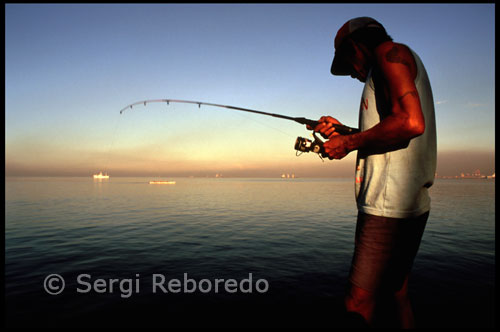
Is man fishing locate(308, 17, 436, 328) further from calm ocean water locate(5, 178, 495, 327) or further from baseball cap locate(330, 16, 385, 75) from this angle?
calm ocean water locate(5, 178, 495, 327)

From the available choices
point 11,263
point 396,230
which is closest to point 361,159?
point 396,230

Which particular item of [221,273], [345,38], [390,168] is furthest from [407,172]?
[221,273]

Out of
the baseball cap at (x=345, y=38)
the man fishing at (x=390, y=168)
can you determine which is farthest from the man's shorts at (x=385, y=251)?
the baseball cap at (x=345, y=38)

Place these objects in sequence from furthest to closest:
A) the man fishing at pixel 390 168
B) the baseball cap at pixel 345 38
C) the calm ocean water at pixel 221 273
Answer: the calm ocean water at pixel 221 273 < the baseball cap at pixel 345 38 < the man fishing at pixel 390 168

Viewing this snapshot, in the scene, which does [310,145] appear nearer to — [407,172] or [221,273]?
[407,172]

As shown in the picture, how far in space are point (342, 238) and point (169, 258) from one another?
8755mm

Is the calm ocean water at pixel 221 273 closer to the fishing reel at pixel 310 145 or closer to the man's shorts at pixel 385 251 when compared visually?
the man's shorts at pixel 385 251

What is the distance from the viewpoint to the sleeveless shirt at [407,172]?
Result: 204 centimetres

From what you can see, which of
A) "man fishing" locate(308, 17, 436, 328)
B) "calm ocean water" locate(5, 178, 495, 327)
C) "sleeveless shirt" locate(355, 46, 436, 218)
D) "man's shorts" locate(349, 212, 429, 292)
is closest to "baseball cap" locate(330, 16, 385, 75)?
"man fishing" locate(308, 17, 436, 328)

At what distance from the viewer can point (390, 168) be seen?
2.09 meters

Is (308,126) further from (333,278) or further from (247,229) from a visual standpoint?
(247,229)

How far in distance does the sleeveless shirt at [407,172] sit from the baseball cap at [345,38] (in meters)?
0.45

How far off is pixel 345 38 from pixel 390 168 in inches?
46.2

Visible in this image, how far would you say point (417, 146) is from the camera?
2055 mm
